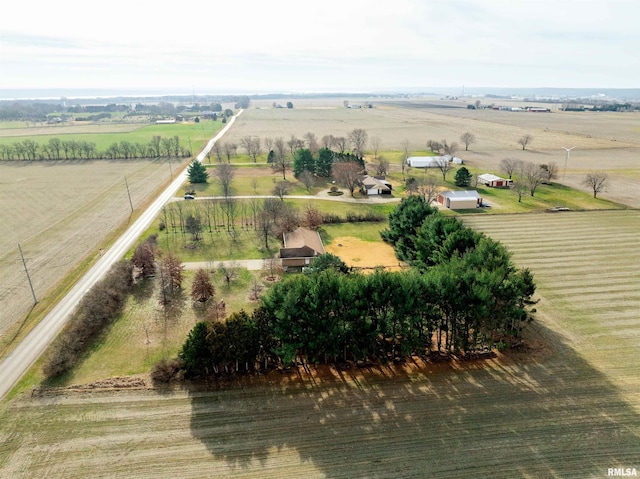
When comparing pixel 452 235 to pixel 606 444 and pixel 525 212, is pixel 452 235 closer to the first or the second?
pixel 606 444

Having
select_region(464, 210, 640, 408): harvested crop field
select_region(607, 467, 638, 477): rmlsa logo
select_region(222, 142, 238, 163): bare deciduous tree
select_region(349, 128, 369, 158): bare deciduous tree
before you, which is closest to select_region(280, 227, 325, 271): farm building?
select_region(464, 210, 640, 408): harvested crop field

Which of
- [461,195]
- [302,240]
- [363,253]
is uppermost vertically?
[461,195]

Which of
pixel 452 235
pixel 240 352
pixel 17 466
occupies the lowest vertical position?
pixel 17 466

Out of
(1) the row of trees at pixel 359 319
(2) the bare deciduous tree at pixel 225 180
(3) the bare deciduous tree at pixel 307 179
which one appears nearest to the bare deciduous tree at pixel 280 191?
(3) the bare deciduous tree at pixel 307 179

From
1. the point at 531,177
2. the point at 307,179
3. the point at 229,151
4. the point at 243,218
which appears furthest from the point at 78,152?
the point at 531,177

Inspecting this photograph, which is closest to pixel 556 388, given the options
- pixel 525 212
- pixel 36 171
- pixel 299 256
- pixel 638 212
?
pixel 299 256

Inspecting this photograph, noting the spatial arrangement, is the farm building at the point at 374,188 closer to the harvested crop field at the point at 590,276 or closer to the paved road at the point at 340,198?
the paved road at the point at 340,198

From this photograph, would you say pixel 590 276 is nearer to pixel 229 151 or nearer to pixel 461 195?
pixel 461 195
